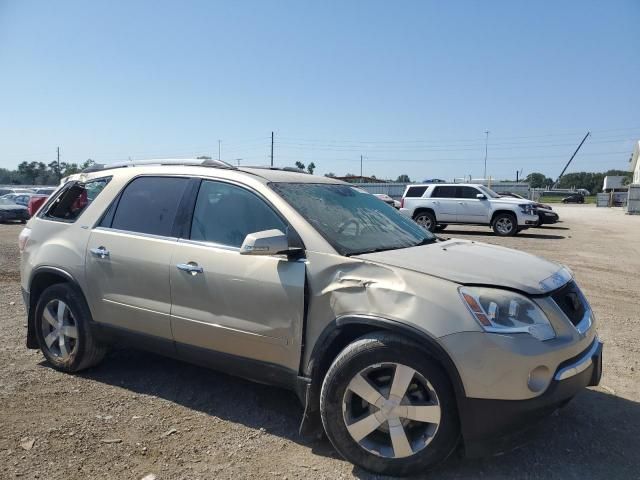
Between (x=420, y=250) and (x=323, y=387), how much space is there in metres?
1.10

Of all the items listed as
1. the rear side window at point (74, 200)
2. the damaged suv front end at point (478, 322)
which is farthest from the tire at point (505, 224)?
the rear side window at point (74, 200)

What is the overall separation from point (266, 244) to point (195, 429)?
4.61 ft

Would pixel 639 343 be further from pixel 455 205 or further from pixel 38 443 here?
pixel 455 205

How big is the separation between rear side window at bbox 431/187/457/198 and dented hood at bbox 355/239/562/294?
1649 cm

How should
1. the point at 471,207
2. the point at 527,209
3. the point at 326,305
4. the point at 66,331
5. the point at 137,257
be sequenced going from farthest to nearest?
the point at 471,207 → the point at 527,209 → the point at 66,331 → the point at 137,257 → the point at 326,305

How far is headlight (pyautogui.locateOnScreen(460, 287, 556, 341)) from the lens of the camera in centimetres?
268

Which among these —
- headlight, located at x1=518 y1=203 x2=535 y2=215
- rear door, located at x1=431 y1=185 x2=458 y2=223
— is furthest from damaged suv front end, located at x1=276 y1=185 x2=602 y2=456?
rear door, located at x1=431 y1=185 x2=458 y2=223

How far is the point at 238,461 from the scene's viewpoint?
10.1 ft

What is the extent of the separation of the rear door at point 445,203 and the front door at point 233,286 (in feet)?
54.9

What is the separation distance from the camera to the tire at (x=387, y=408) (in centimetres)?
273

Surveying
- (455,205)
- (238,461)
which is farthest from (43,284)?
(455,205)

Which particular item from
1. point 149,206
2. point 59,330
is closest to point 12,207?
point 59,330

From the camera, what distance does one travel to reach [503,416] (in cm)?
264

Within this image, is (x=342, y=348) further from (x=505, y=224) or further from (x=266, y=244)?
(x=505, y=224)
